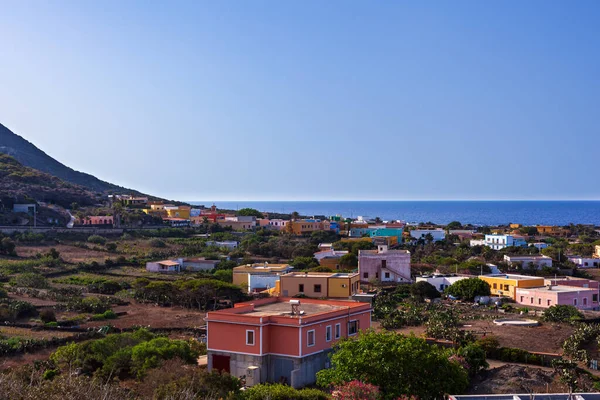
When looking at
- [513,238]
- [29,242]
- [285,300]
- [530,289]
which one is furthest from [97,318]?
[513,238]

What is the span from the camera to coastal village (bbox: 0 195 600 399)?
72.8 feet

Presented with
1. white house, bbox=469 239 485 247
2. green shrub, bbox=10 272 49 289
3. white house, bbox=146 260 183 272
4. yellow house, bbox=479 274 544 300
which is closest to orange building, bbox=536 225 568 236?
white house, bbox=469 239 485 247

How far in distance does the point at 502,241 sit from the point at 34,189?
6905 cm

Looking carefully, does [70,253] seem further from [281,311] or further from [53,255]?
[281,311]

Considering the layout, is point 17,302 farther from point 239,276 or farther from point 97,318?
point 239,276

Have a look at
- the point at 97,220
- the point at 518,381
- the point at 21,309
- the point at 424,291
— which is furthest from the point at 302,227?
the point at 518,381

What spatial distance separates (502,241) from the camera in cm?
7488

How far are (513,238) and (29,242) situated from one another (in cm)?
5262

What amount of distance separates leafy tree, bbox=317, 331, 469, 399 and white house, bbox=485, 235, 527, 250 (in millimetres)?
57473

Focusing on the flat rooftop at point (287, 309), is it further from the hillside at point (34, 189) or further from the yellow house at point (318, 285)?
the hillside at point (34, 189)

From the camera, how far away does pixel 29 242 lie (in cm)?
6481

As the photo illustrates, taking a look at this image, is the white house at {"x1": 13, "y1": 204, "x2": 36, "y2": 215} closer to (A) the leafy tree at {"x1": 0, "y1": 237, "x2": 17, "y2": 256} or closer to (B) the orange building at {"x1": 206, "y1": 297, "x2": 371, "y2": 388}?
(A) the leafy tree at {"x1": 0, "y1": 237, "x2": 17, "y2": 256}

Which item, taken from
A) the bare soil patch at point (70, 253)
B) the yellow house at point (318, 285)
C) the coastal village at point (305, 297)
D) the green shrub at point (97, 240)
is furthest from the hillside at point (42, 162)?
the yellow house at point (318, 285)

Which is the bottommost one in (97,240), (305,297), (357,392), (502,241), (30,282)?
(305,297)
